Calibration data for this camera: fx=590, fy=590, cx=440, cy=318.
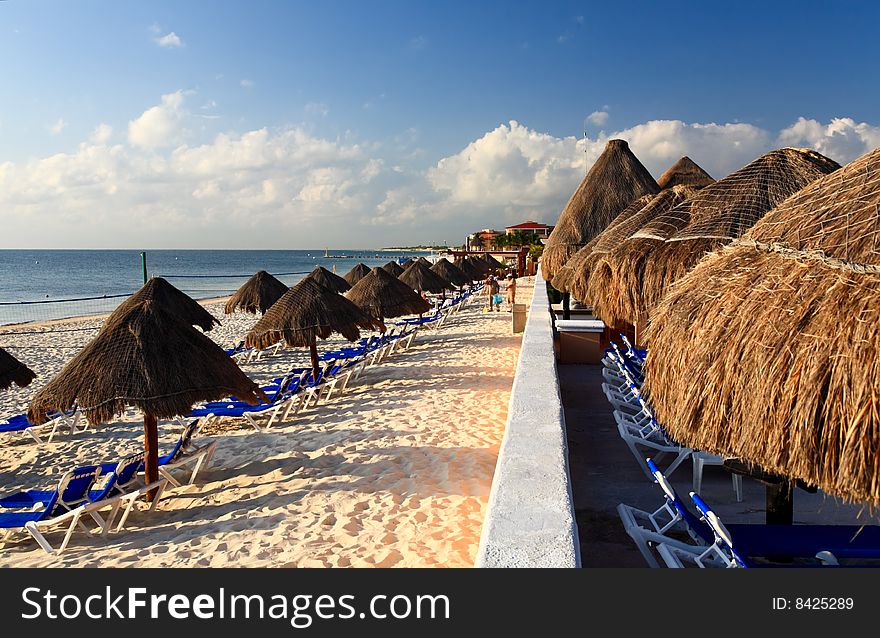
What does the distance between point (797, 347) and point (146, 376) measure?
4506 millimetres

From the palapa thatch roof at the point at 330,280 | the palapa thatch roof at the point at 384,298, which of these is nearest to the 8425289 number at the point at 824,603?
the palapa thatch roof at the point at 384,298

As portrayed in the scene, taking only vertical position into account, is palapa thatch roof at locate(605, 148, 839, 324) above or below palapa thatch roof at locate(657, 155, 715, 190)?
below

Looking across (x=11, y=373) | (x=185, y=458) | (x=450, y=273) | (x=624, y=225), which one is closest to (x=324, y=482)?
(x=185, y=458)

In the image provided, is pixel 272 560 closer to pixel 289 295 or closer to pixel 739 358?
pixel 739 358

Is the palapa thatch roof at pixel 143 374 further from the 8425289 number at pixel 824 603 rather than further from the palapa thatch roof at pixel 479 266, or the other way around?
the palapa thatch roof at pixel 479 266

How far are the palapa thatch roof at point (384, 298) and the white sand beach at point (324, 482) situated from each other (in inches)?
122

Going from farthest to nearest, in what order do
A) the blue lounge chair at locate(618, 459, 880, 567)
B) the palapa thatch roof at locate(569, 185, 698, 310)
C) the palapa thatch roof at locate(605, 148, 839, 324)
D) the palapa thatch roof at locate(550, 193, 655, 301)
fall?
the palapa thatch roof at locate(550, 193, 655, 301)
the palapa thatch roof at locate(569, 185, 698, 310)
the palapa thatch roof at locate(605, 148, 839, 324)
the blue lounge chair at locate(618, 459, 880, 567)

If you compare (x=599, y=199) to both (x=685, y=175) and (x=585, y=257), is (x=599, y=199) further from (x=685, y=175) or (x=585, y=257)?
(x=585, y=257)

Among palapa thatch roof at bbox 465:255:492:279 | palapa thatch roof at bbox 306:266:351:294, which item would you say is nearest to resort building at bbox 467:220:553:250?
palapa thatch roof at bbox 465:255:492:279

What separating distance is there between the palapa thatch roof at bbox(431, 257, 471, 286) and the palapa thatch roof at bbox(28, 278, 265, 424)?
17.1 meters

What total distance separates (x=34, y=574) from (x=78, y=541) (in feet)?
6.99

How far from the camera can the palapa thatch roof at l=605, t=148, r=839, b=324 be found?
15.9ft

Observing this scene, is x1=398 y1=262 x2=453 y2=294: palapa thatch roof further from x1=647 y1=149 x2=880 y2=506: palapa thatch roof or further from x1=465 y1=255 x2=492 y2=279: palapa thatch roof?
x1=647 y1=149 x2=880 y2=506: palapa thatch roof

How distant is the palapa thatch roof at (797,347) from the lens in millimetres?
1950
